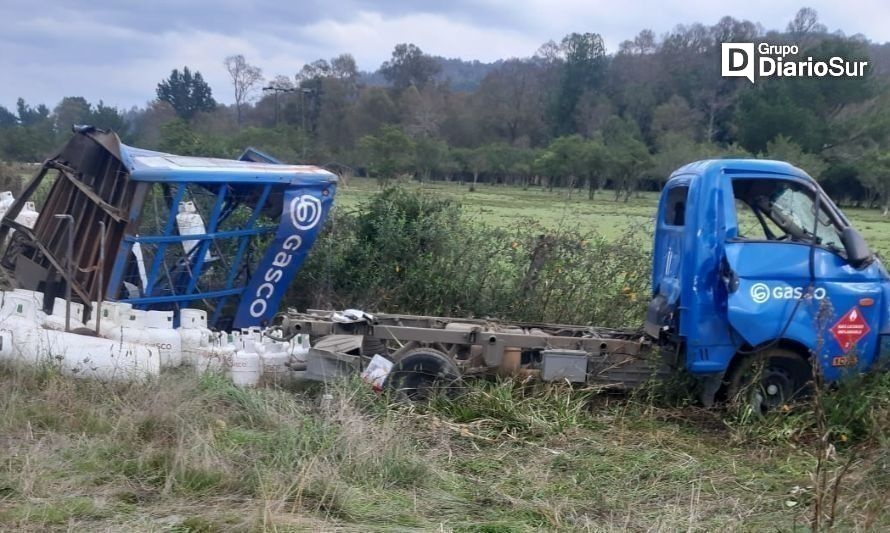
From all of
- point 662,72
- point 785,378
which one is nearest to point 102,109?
point 785,378

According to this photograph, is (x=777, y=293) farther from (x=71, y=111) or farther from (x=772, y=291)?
(x=71, y=111)

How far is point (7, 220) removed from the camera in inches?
291

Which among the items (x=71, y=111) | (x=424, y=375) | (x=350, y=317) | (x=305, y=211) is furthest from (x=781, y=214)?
(x=71, y=111)

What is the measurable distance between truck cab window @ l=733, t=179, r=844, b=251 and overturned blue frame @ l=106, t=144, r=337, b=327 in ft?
12.8

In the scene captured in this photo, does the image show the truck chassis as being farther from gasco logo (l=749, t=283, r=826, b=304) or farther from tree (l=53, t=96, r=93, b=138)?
tree (l=53, t=96, r=93, b=138)

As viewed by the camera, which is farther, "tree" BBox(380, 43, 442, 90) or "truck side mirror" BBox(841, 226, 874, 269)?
"tree" BBox(380, 43, 442, 90)

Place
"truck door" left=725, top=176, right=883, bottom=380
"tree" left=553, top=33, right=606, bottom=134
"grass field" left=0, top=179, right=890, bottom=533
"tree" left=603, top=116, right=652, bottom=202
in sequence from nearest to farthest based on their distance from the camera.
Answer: "grass field" left=0, top=179, right=890, bottom=533 → "truck door" left=725, top=176, right=883, bottom=380 → "tree" left=603, top=116, right=652, bottom=202 → "tree" left=553, top=33, right=606, bottom=134

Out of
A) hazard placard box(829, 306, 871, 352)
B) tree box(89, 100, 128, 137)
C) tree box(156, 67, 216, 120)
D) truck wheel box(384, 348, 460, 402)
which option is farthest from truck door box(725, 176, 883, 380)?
tree box(156, 67, 216, 120)

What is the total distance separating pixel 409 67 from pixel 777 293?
242ft

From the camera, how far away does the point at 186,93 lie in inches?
1769

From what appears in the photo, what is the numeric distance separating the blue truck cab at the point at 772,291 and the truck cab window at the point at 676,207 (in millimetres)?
470

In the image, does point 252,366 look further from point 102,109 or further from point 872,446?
point 102,109

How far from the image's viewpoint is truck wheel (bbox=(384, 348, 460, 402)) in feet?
21.4

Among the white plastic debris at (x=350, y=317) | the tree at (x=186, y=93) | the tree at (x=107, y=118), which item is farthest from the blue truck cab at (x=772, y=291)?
the tree at (x=186, y=93)
